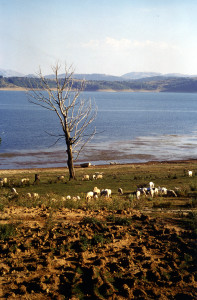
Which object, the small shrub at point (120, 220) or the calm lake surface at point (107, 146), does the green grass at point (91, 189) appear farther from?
the calm lake surface at point (107, 146)

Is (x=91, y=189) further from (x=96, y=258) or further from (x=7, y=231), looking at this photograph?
(x=96, y=258)

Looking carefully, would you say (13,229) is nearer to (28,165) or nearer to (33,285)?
(33,285)

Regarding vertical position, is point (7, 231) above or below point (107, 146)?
above

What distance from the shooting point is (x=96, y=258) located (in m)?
8.21

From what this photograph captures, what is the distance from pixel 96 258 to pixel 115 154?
4278cm

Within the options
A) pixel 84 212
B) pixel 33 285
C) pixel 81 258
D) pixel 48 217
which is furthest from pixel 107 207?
pixel 33 285

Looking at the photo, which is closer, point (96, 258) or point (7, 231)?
point (96, 258)

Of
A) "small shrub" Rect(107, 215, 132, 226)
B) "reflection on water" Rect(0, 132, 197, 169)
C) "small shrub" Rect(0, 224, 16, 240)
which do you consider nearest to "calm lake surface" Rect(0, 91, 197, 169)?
"reflection on water" Rect(0, 132, 197, 169)

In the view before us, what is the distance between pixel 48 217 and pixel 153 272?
473cm

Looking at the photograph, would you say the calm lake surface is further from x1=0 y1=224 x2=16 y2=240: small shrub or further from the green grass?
x1=0 y1=224 x2=16 y2=240: small shrub

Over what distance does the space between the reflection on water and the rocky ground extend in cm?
3310

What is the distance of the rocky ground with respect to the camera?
22.6 feet

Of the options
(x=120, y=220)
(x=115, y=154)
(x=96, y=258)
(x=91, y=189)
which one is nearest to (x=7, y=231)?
(x=96, y=258)

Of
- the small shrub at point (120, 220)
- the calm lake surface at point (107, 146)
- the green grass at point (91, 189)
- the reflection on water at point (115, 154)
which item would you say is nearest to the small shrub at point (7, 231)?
the green grass at point (91, 189)
